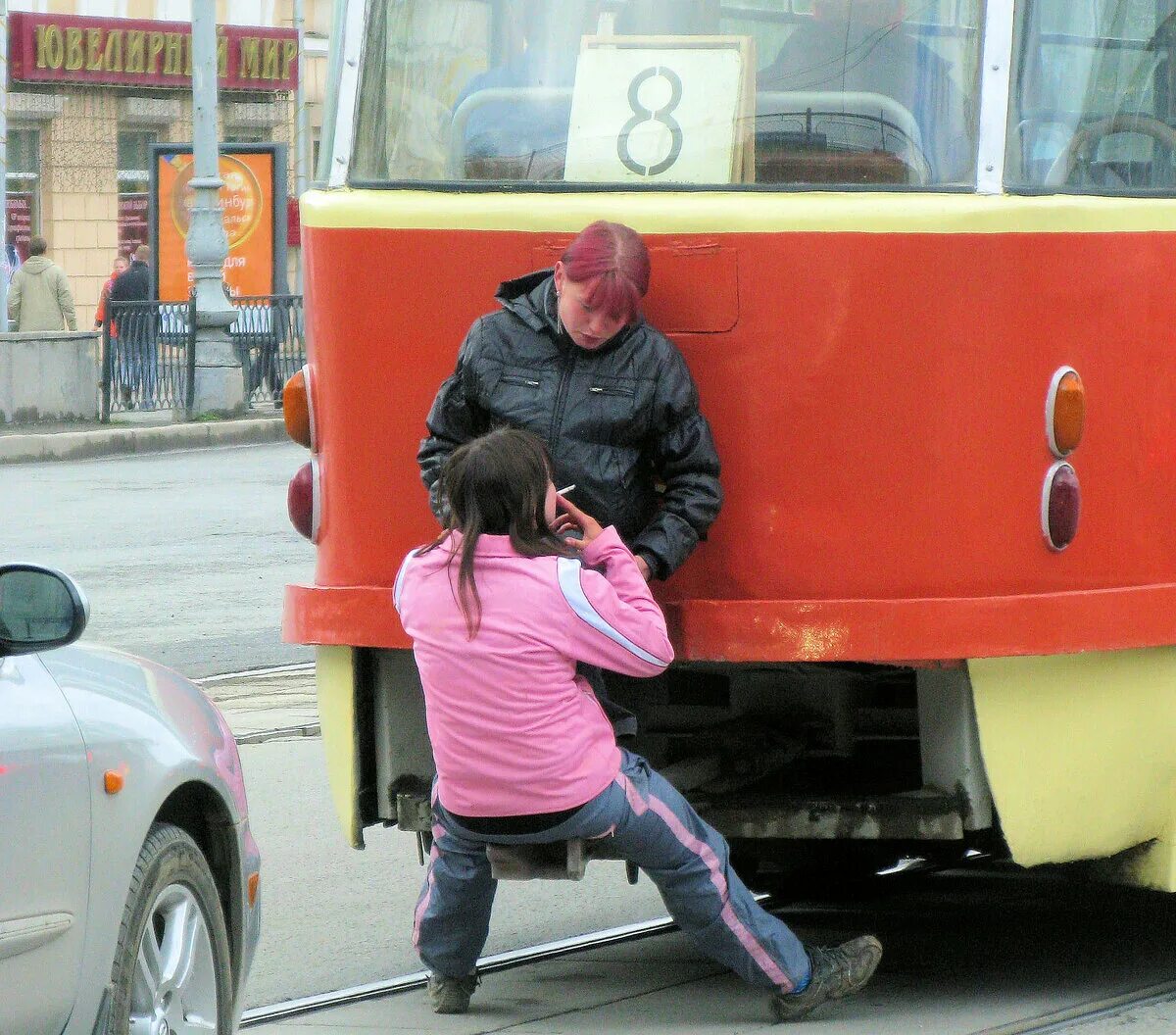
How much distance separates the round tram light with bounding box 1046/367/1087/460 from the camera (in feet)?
16.5

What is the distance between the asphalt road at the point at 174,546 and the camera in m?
11.4

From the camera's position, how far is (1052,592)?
5105mm

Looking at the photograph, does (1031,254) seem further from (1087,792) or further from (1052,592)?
(1087,792)

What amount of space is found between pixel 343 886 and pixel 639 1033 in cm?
182

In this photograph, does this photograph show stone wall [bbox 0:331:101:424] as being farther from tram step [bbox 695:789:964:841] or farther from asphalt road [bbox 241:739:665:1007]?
tram step [bbox 695:789:964:841]

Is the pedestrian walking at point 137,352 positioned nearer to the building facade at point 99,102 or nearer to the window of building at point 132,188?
the building facade at point 99,102

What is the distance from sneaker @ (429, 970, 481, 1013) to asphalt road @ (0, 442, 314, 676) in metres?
5.29

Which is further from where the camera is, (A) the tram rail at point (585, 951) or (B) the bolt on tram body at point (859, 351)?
(A) the tram rail at point (585, 951)

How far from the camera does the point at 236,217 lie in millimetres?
25953

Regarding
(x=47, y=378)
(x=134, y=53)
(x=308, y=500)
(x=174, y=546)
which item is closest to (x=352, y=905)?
(x=308, y=500)

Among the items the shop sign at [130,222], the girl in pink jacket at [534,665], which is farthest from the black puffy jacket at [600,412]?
the shop sign at [130,222]

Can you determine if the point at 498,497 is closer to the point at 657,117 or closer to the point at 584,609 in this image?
the point at 584,609

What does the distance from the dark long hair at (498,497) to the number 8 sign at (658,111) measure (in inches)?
28.2

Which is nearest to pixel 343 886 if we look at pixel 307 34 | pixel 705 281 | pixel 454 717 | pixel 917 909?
pixel 917 909
